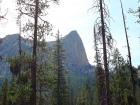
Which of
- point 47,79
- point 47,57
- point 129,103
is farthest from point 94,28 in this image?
point 129,103

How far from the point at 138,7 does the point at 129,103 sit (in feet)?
59.9

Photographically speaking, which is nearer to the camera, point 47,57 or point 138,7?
point 47,57

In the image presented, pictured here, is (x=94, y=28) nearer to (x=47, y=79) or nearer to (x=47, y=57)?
(x=47, y=57)

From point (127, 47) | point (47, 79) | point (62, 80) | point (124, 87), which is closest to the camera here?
point (47, 79)

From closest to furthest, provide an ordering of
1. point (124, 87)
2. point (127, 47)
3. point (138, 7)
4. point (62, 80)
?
1. point (138, 7)
2. point (127, 47)
3. point (62, 80)
4. point (124, 87)

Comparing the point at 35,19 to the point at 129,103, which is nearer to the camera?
the point at 35,19

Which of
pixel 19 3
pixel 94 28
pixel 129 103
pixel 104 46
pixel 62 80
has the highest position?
pixel 19 3

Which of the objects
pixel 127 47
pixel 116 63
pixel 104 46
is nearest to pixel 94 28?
pixel 104 46

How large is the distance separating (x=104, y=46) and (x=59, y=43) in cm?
2199

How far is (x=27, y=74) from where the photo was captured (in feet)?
39.8

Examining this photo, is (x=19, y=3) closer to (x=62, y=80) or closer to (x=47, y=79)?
(x=47, y=79)

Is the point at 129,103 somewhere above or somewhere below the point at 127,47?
below

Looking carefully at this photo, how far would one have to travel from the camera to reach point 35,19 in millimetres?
12242

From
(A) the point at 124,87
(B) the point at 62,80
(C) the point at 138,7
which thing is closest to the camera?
(C) the point at 138,7
